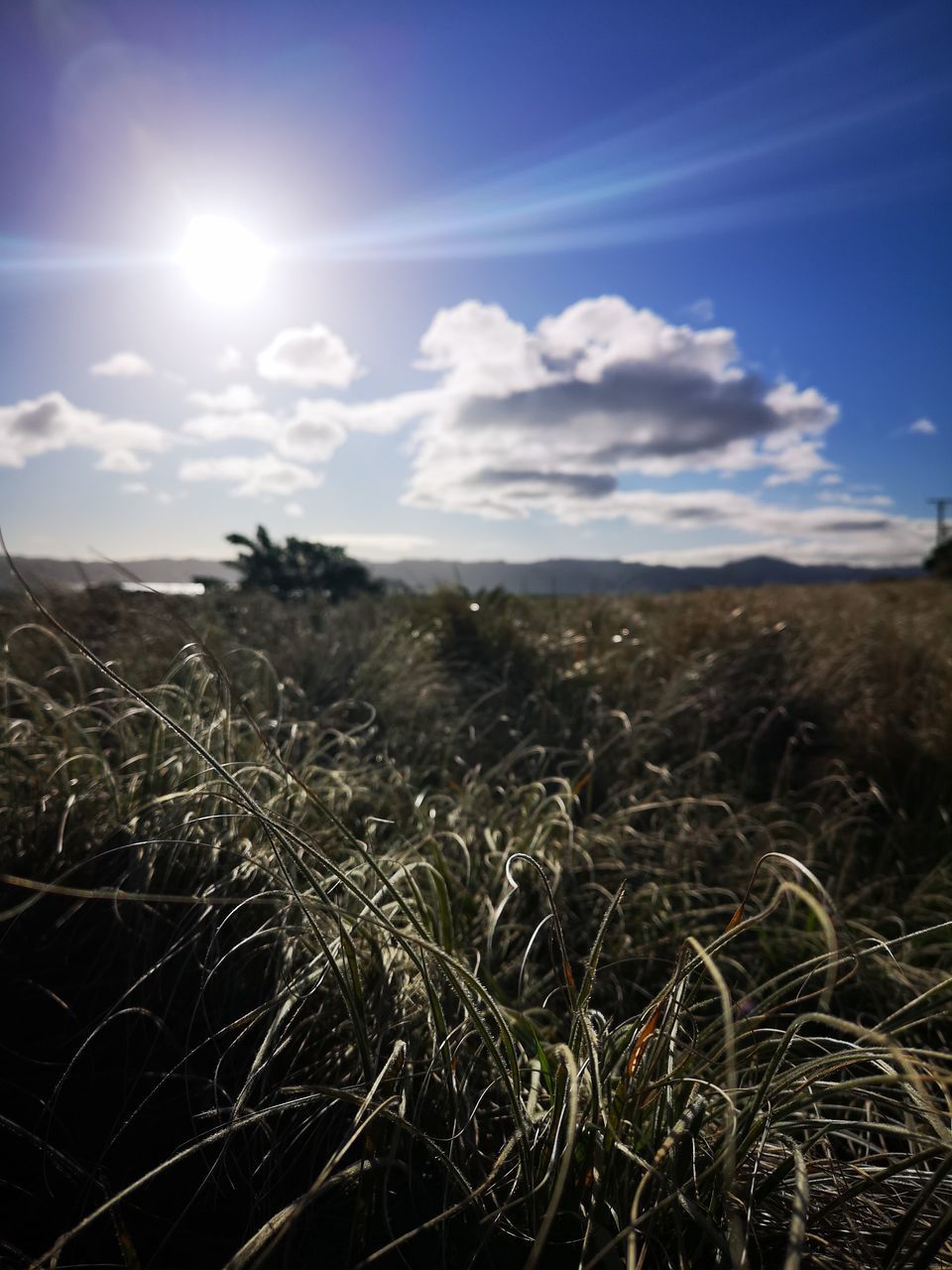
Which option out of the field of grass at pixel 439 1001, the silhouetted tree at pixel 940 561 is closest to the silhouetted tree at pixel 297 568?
the field of grass at pixel 439 1001

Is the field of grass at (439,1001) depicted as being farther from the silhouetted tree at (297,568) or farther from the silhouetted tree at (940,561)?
the silhouetted tree at (940,561)

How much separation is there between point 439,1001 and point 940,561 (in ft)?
78.3

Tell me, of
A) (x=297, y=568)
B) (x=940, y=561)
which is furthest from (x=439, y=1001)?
(x=940, y=561)

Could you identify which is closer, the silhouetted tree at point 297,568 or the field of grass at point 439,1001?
the field of grass at point 439,1001

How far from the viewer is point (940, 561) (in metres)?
21.0

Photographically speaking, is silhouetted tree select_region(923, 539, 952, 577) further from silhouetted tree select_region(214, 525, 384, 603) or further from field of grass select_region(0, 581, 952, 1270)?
field of grass select_region(0, 581, 952, 1270)

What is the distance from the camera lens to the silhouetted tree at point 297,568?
27.1ft

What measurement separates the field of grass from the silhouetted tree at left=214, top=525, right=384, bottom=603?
4593 millimetres

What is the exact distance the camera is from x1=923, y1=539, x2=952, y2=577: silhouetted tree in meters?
18.9

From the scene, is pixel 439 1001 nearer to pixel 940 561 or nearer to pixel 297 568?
pixel 297 568

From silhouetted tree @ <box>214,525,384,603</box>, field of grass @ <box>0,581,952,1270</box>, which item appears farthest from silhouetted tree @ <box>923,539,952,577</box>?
field of grass @ <box>0,581,952,1270</box>

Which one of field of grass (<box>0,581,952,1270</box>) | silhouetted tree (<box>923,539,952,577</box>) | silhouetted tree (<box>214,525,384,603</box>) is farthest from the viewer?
silhouetted tree (<box>923,539,952,577</box>)

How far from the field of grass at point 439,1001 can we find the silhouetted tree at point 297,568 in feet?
15.1

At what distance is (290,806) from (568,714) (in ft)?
7.06
